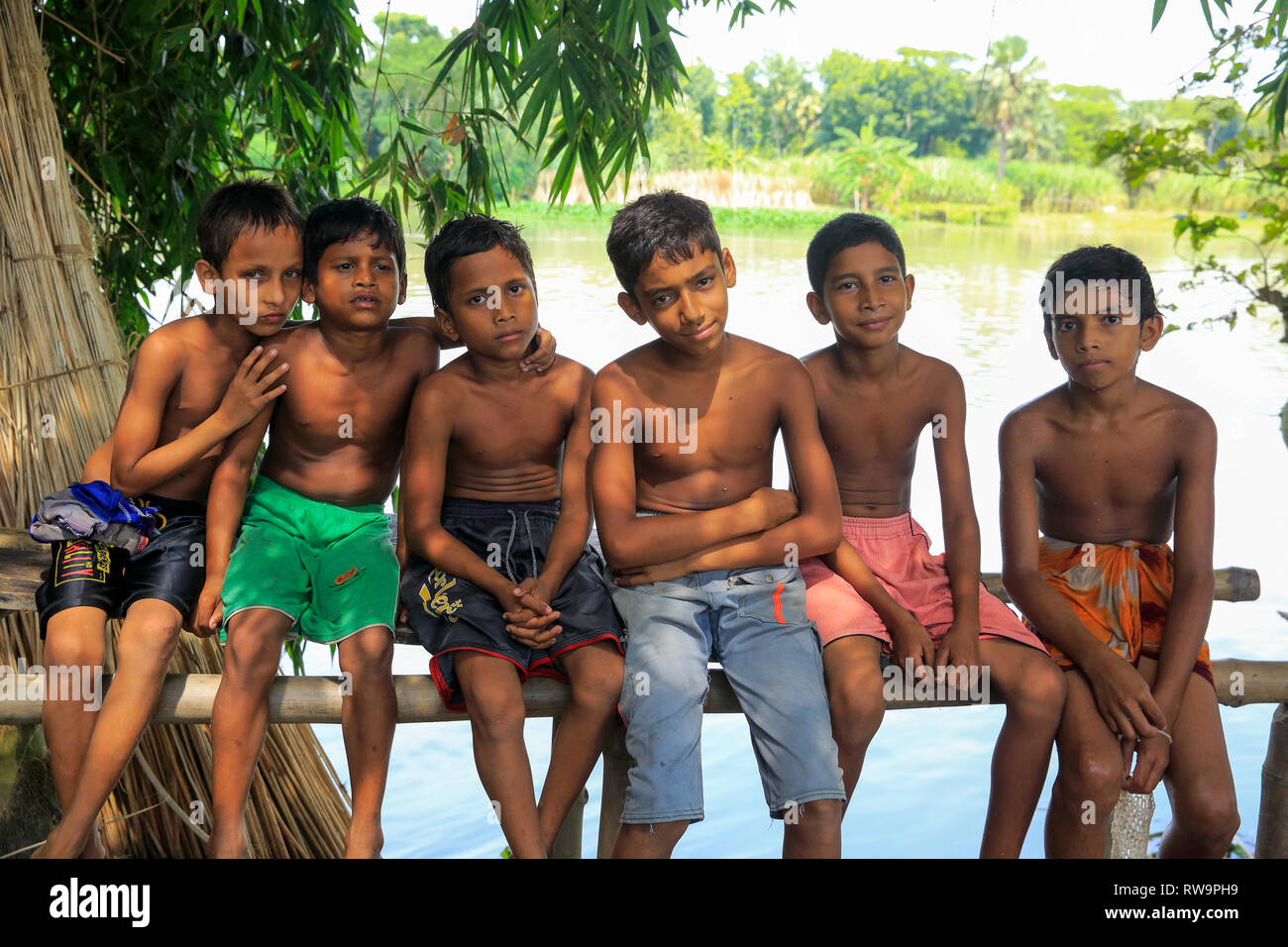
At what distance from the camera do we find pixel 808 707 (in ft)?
6.24

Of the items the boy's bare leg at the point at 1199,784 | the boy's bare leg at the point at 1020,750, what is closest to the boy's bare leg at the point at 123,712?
the boy's bare leg at the point at 1020,750

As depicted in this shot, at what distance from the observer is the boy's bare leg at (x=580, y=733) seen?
1.95 m

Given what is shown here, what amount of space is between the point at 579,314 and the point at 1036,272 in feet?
24.1

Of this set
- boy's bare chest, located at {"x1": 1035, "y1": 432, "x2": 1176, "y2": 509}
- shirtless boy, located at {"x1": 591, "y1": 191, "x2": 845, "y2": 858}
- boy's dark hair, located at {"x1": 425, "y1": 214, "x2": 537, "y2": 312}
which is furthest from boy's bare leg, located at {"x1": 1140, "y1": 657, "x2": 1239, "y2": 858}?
boy's dark hair, located at {"x1": 425, "y1": 214, "x2": 537, "y2": 312}

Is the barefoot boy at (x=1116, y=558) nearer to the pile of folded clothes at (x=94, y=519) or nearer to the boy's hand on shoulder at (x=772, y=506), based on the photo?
the boy's hand on shoulder at (x=772, y=506)

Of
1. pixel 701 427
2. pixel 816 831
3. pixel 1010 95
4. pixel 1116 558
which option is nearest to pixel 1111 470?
pixel 1116 558

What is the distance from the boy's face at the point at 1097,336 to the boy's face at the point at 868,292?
31 cm

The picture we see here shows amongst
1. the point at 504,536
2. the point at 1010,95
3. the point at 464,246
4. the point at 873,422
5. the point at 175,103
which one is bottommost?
the point at 504,536

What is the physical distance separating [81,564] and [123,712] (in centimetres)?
29

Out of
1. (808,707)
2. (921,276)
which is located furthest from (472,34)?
(921,276)

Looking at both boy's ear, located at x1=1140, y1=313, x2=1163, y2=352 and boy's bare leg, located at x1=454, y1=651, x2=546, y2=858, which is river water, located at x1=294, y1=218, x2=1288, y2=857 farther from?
boy's ear, located at x1=1140, y1=313, x2=1163, y2=352

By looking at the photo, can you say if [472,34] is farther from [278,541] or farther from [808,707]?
[808,707]

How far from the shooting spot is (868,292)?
223 cm

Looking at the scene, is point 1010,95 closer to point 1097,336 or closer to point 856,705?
point 1097,336
